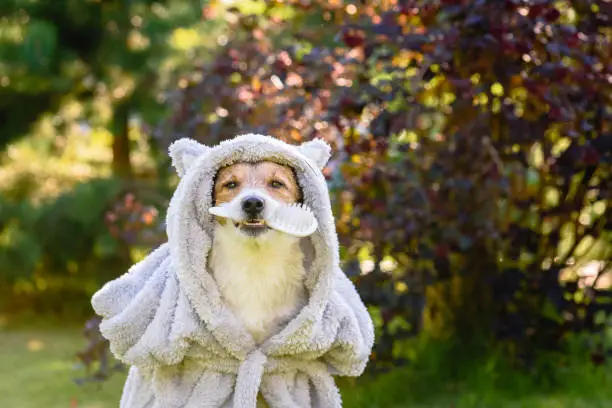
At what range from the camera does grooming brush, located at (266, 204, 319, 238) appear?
5.82ft

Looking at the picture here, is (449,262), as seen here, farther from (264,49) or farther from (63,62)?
(63,62)

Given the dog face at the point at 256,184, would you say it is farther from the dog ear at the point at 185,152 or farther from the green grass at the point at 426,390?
the green grass at the point at 426,390

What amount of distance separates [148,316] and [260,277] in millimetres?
310

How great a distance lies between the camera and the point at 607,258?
424cm

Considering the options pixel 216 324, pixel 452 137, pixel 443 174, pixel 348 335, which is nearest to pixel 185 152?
pixel 216 324

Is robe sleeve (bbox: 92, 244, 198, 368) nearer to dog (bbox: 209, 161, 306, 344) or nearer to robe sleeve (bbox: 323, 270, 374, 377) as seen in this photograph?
dog (bbox: 209, 161, 306, 344)

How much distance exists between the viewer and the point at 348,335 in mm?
1985

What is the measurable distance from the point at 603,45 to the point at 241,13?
1.79 metres

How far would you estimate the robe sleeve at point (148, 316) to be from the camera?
188 cm

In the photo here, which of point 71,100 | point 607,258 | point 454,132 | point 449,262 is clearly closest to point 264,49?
point 454,132

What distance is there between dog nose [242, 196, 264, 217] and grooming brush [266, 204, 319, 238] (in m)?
0.03

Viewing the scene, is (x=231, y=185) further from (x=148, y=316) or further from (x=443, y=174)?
(x=443, y=174)

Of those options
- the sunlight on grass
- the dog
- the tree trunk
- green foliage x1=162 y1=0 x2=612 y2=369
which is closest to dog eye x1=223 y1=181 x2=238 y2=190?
the dog

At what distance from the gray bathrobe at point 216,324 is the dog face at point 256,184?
0.02 m
